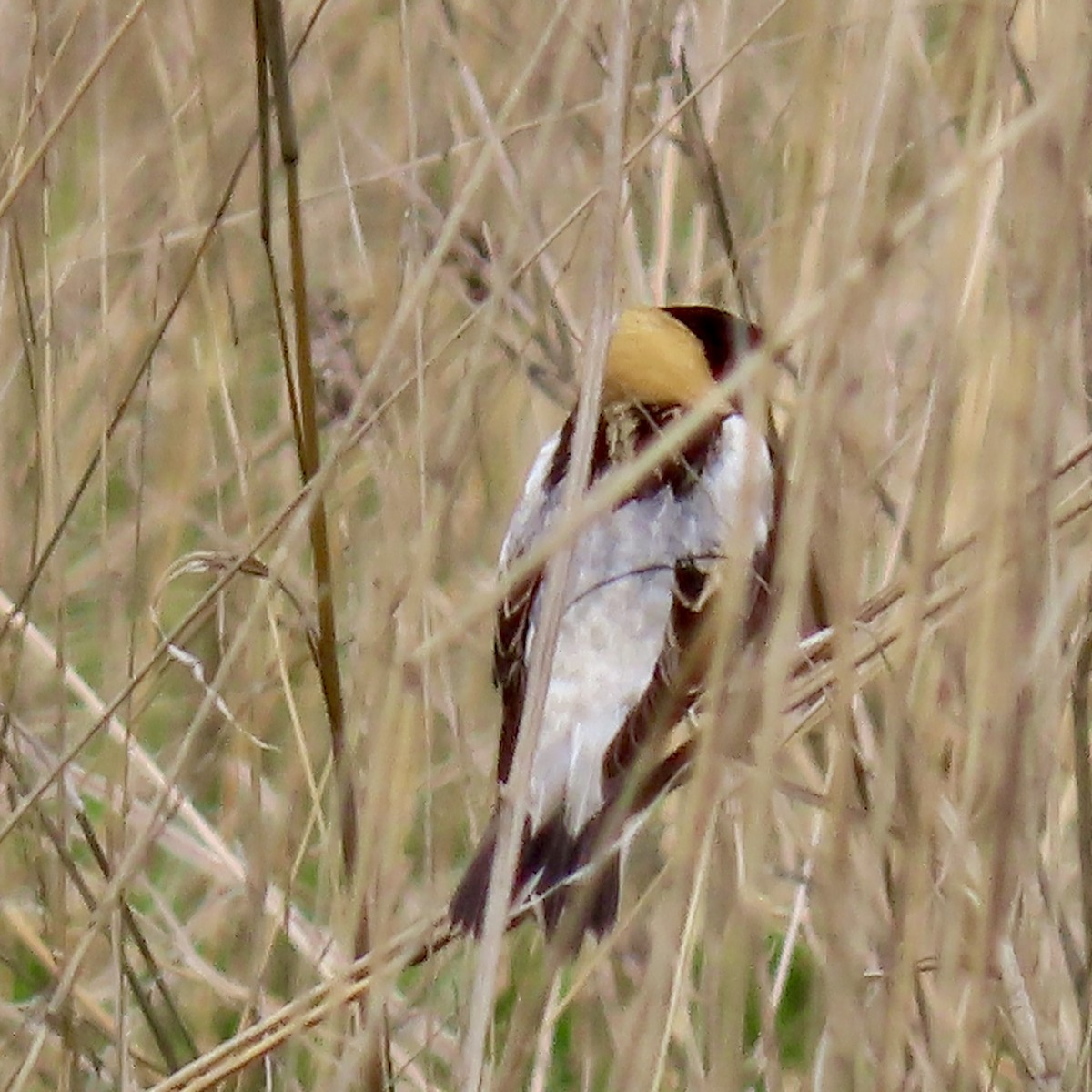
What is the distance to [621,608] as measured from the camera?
4.94ft

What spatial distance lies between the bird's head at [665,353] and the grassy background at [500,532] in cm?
4

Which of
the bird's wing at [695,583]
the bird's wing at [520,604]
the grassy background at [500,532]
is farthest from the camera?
the bird's wing at [520,604]

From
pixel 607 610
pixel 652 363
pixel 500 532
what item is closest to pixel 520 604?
pixel 607 610

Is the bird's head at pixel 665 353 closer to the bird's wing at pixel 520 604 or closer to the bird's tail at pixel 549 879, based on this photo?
the bird's wing at pixel 520 604

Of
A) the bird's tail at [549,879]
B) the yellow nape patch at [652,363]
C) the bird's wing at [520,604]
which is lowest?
the bird's tail at [549,879]

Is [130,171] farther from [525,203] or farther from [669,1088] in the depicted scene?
[669,1088]

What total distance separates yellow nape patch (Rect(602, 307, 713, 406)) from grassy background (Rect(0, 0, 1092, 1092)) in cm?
4

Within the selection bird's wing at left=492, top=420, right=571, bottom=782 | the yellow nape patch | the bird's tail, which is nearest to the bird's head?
the yellow nape patch

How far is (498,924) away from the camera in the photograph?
0.88 m

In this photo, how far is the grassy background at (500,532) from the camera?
0.88 metres

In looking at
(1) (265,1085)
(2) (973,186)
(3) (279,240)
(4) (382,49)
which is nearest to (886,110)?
(2) (973,186)

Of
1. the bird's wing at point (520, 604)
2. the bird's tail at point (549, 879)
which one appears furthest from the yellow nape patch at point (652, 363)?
the bird's tail at point (549, 879)

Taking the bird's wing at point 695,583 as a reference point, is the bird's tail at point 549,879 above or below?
below

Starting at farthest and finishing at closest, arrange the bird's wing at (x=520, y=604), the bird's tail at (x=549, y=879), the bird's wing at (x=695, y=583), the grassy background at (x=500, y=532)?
the bird's wing at (x=520, y=604) < the bird's wing at (x=695, y=583) < the bird's tail at (x=549, y=879) < the grassy background at (x=500, y=532)
